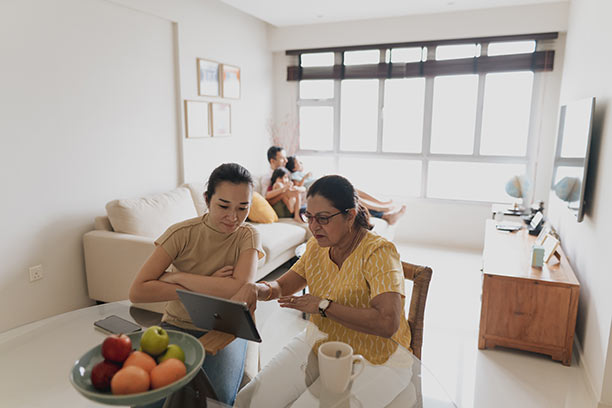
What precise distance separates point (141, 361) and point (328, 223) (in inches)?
29.6

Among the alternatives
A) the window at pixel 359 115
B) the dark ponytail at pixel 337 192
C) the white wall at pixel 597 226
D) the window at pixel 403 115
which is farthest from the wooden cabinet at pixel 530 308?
the window at pixel 359 115

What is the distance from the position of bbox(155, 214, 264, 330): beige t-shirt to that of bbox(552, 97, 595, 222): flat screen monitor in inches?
86.9

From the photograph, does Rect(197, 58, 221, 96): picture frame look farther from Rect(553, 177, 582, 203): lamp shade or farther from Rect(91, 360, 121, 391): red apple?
Rect(91, 360, 121, 391): red apple

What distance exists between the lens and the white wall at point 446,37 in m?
4.45

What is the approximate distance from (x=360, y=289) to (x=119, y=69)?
2907mm

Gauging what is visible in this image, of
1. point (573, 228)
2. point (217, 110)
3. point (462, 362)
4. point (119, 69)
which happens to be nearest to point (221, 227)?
point (462, 362)

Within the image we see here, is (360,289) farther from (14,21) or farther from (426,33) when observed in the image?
(426,33)

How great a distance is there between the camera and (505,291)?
263 cm

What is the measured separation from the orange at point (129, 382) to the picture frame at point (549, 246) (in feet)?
9.20

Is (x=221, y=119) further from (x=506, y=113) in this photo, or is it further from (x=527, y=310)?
(x=527, y=310)

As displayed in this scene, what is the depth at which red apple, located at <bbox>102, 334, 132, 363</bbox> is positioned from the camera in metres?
0.92

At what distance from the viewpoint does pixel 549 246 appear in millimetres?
2941

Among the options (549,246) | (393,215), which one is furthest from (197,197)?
(549,246)

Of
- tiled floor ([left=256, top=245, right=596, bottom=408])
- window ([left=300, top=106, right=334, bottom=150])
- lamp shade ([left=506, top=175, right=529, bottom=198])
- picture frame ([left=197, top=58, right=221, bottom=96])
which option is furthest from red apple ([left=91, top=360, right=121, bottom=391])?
window ([left=300, top=106, right=334, bottom=150])
